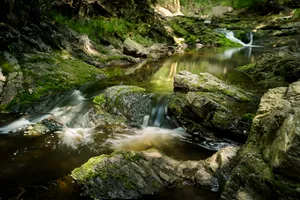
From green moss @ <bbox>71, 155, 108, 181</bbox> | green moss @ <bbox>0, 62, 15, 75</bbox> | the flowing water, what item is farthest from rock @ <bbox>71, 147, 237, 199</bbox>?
green moss @ <bbox>0, 62, 15, 75</bbox>

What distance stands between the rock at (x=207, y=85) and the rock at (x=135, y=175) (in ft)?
11.7

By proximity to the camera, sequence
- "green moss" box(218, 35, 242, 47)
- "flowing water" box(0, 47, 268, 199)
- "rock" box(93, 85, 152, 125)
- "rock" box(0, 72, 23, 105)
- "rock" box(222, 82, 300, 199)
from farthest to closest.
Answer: "green moss" box(218, 35, 242, 47)
"rock" box(0, 72, 23, 105)
"rock" box(93, 85, 152, 125)
"flowing water" box(0, 47, 268, 199)
"rock" box(222, 82, 300, 199)

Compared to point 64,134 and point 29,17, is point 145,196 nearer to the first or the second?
point 64,134

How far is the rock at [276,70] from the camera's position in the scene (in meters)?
11.4

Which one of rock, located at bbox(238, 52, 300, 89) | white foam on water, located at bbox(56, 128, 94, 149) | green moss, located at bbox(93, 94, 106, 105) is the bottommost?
white foam on water, located at bbox(56, 128, 94, 149)

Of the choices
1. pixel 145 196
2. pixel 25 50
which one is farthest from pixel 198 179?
pixel 25 50

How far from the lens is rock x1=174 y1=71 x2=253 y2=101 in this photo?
8492 millimetres

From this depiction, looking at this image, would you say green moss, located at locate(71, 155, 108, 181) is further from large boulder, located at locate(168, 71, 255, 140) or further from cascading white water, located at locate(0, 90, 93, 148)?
large boulder, located at locate(168, 71, 255, 140)

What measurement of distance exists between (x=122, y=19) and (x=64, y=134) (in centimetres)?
1739

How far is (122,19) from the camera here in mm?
22719

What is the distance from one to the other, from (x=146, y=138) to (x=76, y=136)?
1.95 meters

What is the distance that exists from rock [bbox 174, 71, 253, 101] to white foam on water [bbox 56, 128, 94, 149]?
3902 mm

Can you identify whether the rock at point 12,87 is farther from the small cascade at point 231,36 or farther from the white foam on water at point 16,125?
the small cascade at point 231,36

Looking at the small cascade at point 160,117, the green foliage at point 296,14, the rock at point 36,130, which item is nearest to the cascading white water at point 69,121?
the rock at point 36,130
